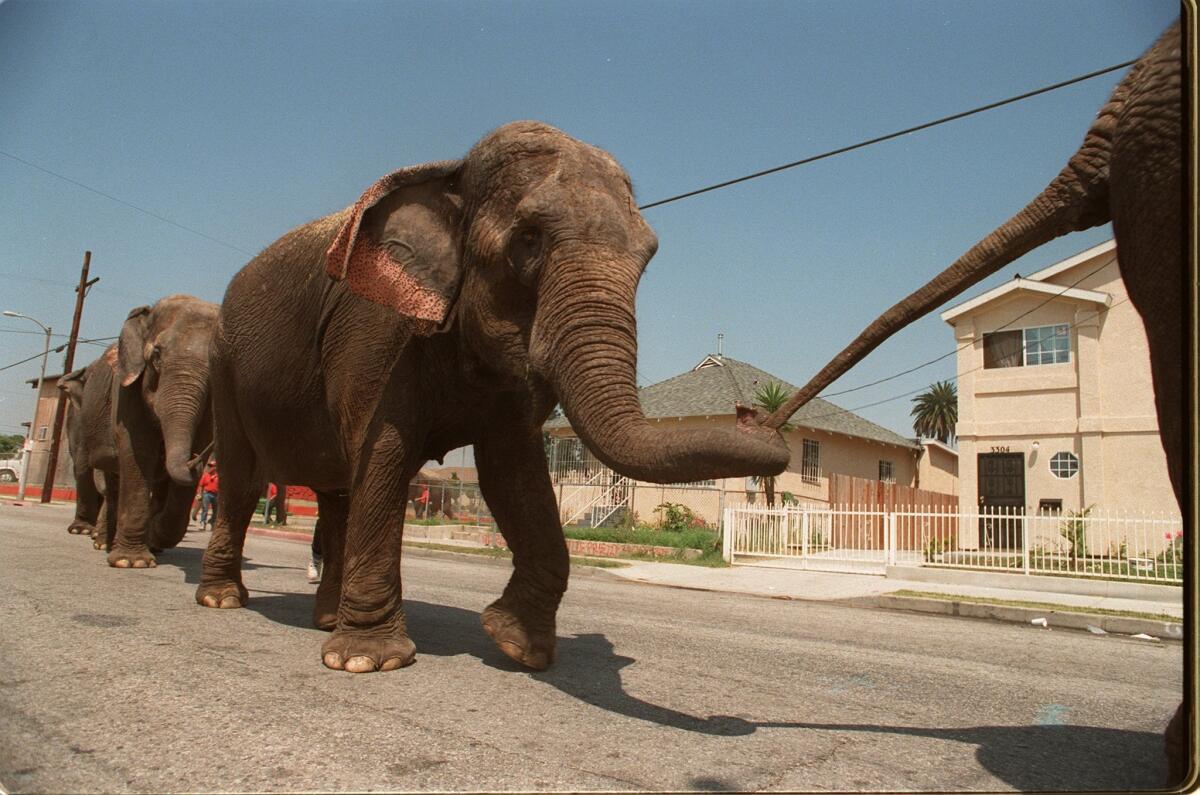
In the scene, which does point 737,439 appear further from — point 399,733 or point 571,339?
point 399,733

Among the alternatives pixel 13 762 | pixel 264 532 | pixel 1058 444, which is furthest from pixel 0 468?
pixel 13 762

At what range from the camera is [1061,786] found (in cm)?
253

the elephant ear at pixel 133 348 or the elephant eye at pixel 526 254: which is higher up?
the elephant ear at pixel 133 348

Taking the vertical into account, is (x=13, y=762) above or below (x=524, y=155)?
below

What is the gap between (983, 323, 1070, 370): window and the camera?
20906 mm

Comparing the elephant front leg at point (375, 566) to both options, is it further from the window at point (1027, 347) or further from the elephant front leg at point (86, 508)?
the window at point (1027, 347)

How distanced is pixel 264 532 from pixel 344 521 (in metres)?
18.6

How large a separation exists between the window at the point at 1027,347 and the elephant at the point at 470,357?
19.4 m

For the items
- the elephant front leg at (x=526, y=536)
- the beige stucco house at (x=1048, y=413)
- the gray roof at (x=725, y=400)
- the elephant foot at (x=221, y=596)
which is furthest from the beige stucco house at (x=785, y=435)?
the elephant front leg at (x=526, y=536)

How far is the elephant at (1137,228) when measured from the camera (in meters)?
1.99

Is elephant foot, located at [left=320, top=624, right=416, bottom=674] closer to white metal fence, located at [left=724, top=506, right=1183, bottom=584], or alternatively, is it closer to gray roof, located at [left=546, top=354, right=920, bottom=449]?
white metal fence, located at [left=724, top=506, right=1183, bottom=584]

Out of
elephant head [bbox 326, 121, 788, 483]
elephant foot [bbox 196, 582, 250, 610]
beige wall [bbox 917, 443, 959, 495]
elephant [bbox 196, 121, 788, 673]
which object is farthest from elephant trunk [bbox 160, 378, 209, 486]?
beige wall [bbox 917, 443, 959, 495]

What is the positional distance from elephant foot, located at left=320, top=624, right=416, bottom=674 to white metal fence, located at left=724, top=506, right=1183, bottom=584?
10.3 m

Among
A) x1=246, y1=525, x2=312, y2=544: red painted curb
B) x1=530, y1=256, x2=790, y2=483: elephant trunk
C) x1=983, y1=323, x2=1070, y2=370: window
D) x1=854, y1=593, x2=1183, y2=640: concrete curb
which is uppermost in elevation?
x1=983, y1=323, x2=1070, y2=370: window
